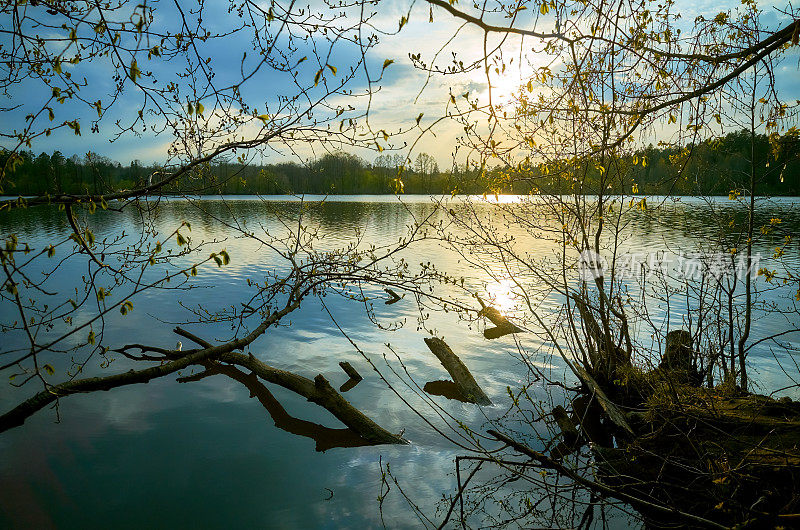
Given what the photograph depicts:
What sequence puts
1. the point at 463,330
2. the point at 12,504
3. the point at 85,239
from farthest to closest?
the point at 463,330, the point at 12,504, the point at 85,239

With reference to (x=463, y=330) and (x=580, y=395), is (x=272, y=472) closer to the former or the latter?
(x=580, y=395)

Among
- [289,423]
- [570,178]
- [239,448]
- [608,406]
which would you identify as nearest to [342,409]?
[289,423]

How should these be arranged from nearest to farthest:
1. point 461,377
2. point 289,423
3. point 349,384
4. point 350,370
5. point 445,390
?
point 289,423 → point 461,377 → point 445,390 → point 349,384 → point 350,370

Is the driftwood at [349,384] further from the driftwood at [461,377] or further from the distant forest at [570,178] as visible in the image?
the distant forest at [570,178]

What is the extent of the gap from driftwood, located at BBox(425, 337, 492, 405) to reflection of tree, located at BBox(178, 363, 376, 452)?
81.6 inches

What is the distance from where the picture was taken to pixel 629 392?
774 centimetres

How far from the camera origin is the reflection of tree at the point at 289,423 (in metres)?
7.04

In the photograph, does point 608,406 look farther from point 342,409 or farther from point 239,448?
point 239,448

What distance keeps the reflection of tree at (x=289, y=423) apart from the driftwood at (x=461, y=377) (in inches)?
81.6

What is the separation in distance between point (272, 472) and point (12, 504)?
3.01 metres

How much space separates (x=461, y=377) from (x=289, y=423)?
10.3 feet

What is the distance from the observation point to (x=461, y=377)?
8.37 metres

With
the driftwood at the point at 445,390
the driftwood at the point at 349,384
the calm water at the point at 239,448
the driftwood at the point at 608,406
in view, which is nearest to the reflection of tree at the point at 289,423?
the calm water at the point at 239,448

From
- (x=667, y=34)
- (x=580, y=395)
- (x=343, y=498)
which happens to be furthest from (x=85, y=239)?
(x=580, y=395)
